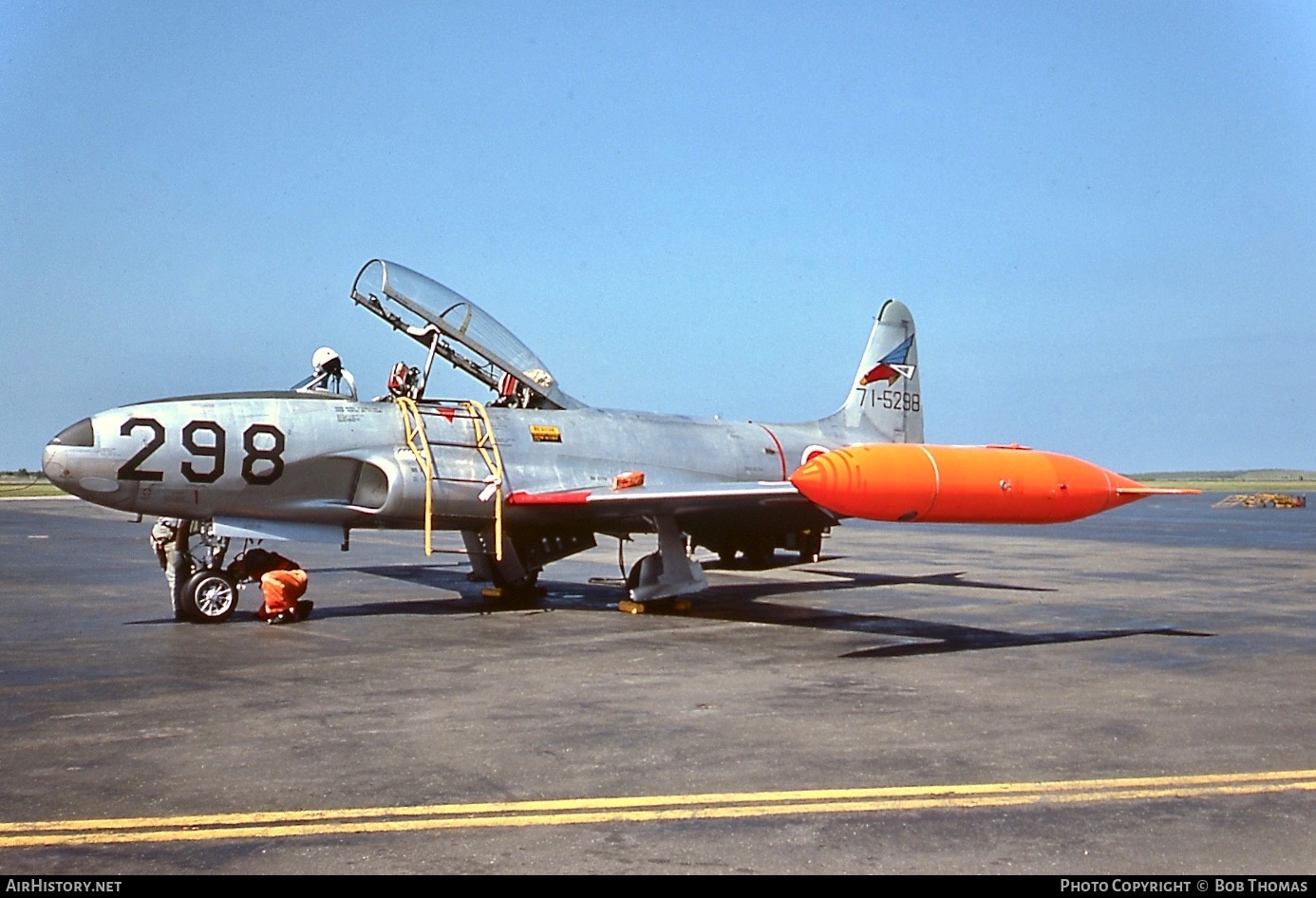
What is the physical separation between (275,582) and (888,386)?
11.9m

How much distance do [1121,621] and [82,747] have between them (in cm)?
1124

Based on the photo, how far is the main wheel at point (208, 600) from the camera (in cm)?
1323

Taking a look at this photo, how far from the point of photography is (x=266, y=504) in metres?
13.7

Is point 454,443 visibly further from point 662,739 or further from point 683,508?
point 662,739

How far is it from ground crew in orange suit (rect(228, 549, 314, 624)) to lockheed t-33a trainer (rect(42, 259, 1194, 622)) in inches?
14.6

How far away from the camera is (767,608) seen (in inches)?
620

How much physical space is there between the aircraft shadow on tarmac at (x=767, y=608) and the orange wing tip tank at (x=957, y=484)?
1.52 metres

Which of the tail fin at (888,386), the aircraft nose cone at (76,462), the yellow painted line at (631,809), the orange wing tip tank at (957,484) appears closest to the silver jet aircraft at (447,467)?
the aircraft nose cone at (76,462)

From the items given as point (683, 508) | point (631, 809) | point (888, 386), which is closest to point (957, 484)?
point (683, 508)

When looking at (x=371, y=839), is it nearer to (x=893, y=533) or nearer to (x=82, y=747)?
(x=82, y=747)

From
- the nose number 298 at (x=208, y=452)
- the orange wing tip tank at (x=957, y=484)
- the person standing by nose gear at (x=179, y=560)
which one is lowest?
the person standing by nose gear at (x=179, y=560)

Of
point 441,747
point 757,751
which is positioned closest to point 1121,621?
point 757,751

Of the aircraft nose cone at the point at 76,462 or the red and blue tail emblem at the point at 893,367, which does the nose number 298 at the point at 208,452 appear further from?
the red and blue tail emblem at the point at 893,367

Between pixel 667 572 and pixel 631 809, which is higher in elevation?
pixel 667 572
